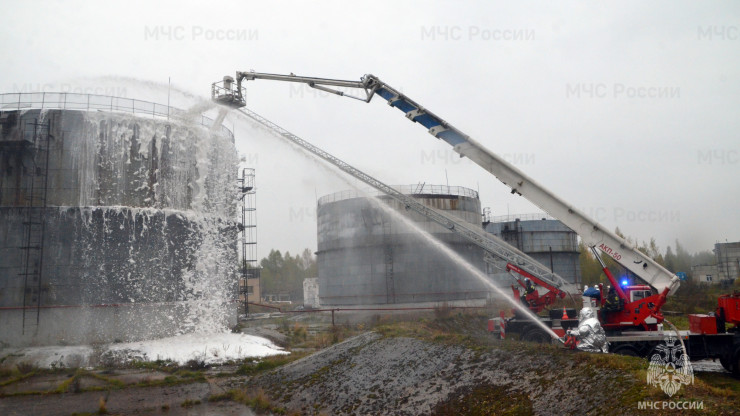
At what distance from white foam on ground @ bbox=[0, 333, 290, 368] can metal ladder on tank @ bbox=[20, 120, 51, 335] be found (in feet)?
5.44

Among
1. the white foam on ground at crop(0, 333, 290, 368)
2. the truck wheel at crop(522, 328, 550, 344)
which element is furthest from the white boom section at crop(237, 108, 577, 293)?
the white foam on ground at crop(0, 333, 290, 368)

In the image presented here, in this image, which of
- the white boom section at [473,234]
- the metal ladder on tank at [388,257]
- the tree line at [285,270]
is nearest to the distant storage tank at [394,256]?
the metal ladder on tank at [388,257]

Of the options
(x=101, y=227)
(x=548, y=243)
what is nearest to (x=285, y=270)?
(x=548, y=243)

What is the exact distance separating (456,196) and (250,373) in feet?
77.5

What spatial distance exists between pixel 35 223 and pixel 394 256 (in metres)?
21.6

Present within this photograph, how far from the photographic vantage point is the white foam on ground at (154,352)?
67.3 feet

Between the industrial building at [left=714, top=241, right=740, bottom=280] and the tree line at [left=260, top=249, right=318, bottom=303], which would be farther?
the tree line at [left=260, top=249, right=318, bottom=303]

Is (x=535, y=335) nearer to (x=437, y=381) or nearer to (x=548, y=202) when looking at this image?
(x=548, y=202)

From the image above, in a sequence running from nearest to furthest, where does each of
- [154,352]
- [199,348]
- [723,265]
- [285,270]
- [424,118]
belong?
[424,118]
[154,352]
[199,348]
[723,265]
[285,270]

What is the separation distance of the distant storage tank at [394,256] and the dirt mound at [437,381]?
1857 cm

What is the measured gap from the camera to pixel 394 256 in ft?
122

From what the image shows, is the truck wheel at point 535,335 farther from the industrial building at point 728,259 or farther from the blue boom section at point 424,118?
the industrial building at point 728,259

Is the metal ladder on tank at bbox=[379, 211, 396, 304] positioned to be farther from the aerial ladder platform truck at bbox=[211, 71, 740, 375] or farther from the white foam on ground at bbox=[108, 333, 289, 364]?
the aerial ladder platform truck at bbox=[211, 71, 740, 375]

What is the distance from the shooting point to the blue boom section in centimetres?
1638
